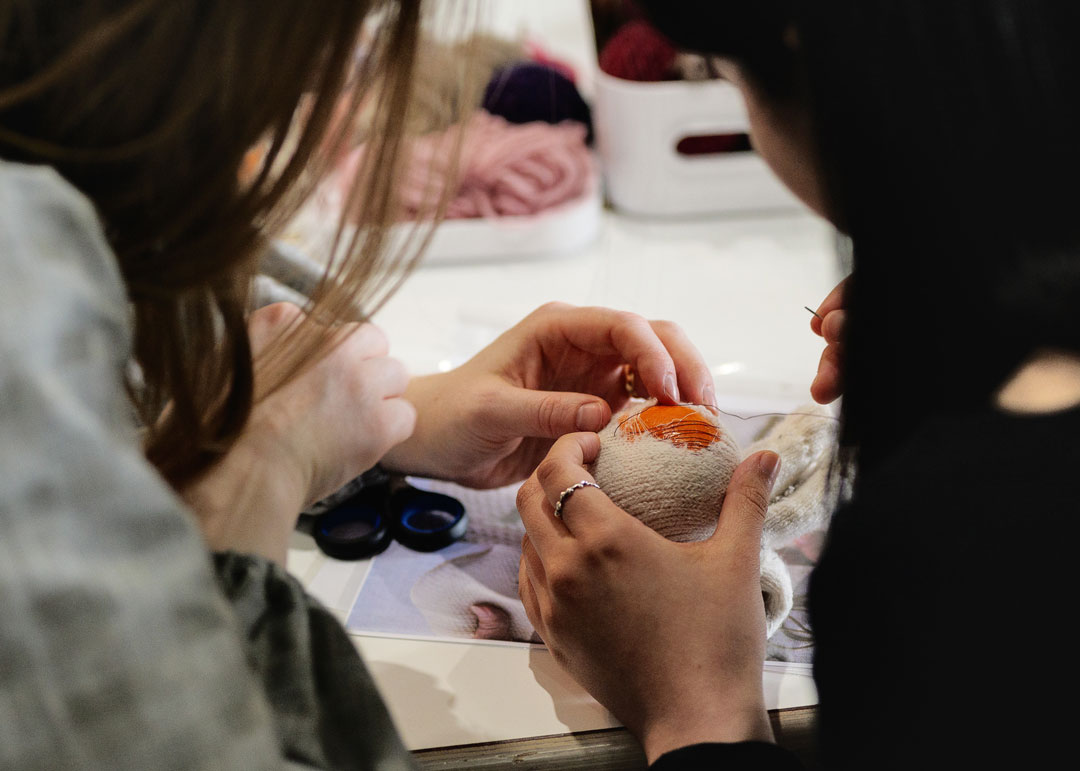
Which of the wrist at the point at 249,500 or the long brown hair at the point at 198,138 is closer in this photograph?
the long brown hair at the point at 198,138

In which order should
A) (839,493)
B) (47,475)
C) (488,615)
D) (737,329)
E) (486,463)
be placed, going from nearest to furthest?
(47,475)
(839,493)
(488,615)
(486,463)
(737,329)

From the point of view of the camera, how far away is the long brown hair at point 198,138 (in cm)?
36

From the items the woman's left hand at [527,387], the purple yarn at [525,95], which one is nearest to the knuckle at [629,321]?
the woman's left hand at [527,387]

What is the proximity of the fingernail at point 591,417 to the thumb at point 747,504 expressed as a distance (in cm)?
10

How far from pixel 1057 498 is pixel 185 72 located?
382 mm

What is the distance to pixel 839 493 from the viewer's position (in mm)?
463

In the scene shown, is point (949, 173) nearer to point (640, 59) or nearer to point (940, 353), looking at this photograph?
point (940, 353)

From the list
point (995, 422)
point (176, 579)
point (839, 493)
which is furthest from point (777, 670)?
point (176, 579)

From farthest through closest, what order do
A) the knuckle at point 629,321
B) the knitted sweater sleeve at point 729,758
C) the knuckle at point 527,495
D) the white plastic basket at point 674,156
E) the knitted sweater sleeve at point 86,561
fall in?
the white plastic basket at point 674,156
the knuckle at point 629,321
the knuckle at point 527,495
the knitted sweater sleeve at point 729,758
the knitted sweater sleeve at point 86,561

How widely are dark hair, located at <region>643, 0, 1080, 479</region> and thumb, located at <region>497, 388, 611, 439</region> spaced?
25cm

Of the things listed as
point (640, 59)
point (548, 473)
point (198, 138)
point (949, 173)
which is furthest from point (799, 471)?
point (640, 59)

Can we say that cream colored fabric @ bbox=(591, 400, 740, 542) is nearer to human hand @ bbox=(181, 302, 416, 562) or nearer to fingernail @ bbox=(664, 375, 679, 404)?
fingernail @ bbox=(664, 375, 679, 404)

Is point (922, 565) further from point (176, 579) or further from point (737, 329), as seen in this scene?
point (737, 329)

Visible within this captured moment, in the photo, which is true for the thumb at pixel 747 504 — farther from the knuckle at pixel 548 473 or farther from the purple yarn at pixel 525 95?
the purple yarn at pixel 525 95
